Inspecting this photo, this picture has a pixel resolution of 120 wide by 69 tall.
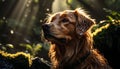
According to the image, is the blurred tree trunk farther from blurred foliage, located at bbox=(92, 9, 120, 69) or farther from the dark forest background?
blurred foliage, located at bbox=(92, 9, 120, 69)

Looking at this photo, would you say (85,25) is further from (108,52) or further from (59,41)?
(108,52)

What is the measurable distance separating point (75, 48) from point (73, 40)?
198 millimetres

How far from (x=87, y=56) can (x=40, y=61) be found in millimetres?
1790

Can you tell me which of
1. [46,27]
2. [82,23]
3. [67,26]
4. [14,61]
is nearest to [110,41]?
[82,23]

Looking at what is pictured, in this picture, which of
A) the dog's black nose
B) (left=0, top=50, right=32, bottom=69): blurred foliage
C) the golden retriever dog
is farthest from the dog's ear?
(left=0, top=50, right=32, bottom=69): blurred foliage

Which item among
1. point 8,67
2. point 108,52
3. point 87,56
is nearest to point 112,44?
point 108,52

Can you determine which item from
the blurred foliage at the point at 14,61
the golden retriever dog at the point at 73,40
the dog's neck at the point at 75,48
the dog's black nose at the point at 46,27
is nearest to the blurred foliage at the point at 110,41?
the golden retriever dog at the point at 73,40

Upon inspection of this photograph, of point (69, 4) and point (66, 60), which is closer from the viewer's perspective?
point (66, 60)

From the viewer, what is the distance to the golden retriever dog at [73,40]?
7.68m

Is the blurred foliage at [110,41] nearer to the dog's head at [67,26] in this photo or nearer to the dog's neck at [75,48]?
the dog's neck at [75,48]

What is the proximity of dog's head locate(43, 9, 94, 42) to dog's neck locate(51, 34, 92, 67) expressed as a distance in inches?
6.3

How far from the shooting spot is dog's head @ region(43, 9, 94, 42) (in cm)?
759

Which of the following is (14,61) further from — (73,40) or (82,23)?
(82,23)

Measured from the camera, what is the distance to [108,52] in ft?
31.2
